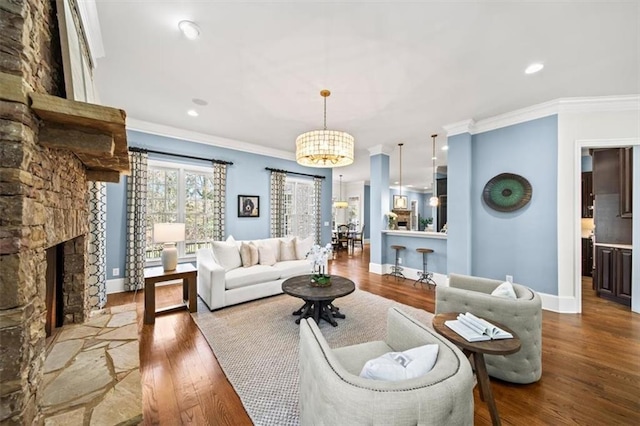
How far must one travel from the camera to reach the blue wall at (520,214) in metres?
3.53

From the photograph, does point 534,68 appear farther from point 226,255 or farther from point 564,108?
point 226,255

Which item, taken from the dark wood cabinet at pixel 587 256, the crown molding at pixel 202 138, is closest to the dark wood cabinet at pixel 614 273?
the dark wood cabinet at pixel 587 256

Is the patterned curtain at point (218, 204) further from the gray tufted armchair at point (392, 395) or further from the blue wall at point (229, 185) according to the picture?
the gray tufted armchair at point (392, 395)

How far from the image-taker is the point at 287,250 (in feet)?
15.0

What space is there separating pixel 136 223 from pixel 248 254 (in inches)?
78.4

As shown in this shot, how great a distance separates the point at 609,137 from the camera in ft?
10.9

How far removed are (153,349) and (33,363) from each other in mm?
1594

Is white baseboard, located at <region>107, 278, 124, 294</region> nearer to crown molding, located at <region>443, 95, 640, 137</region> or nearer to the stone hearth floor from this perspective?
the stone hearth floor

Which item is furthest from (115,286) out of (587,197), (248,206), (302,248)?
A: (587,197)

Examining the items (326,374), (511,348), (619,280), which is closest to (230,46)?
(326,374)

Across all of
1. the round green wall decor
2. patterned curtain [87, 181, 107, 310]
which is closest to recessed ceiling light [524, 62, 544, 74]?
the round green wall decor

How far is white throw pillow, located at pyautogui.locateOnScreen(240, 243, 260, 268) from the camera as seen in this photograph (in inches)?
158

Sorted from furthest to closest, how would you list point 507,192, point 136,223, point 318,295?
1. point 136,223
2. point 507,192
3. point 318,295

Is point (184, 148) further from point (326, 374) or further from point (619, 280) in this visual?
point (619, 280)
